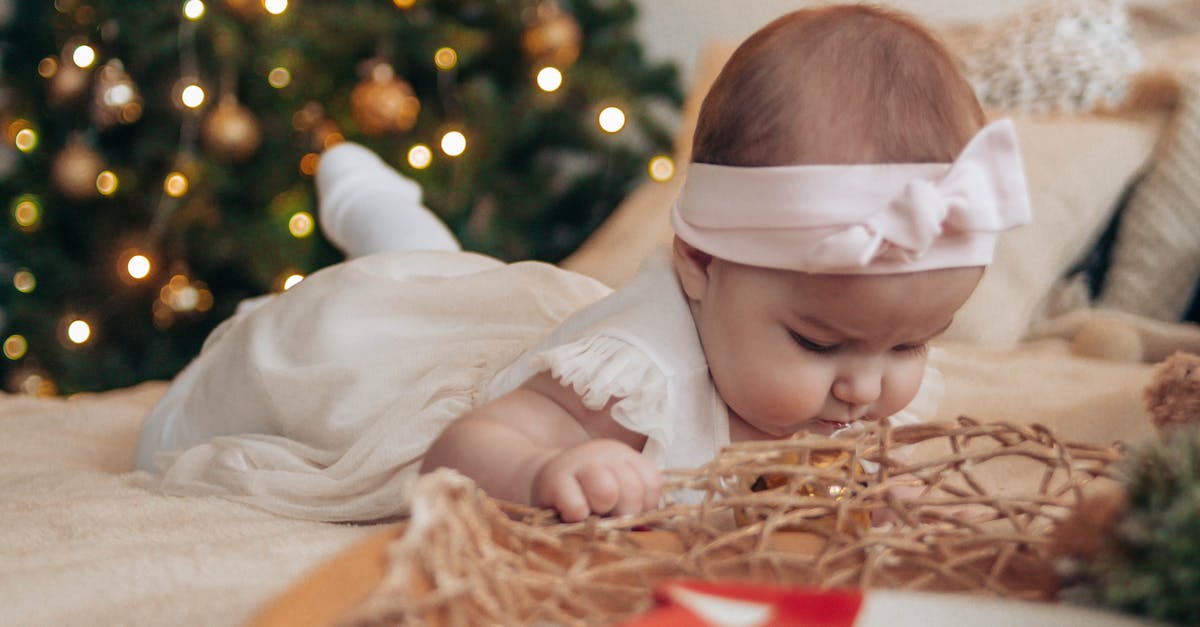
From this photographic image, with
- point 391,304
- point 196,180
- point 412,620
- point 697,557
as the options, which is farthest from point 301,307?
point 196,180

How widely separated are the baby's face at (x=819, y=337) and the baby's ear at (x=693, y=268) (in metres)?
0.01

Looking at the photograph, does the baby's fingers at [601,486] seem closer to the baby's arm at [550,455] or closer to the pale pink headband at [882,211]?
the baby's arm at [550,455]

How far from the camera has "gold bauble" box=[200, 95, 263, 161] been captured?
205 cm

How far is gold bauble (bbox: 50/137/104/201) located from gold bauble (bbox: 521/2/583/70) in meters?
0.91

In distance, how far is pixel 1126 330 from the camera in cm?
161

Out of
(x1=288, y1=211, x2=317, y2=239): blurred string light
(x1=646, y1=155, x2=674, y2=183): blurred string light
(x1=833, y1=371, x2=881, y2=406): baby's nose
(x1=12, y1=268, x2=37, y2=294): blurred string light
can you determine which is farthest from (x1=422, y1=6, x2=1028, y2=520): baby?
(x1=12, y1=268, x2=37, y2=294): blurred string light

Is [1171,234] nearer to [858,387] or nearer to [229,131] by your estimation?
[858,387]

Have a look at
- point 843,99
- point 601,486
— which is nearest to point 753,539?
point 601,486

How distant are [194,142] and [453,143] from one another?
51cm

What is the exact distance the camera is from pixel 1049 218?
187 cm

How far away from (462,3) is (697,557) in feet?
6.61

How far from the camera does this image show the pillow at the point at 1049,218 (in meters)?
1.82

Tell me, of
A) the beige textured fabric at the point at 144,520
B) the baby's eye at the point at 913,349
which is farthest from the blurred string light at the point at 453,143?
the baby's eye at the point at 913,349

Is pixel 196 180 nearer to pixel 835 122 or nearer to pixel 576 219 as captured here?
pixel 576 219
